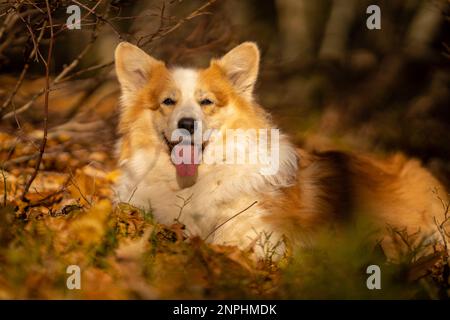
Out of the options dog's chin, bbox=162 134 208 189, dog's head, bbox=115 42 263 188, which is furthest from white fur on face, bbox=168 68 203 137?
dog's chin, bbox=162 134 208 189

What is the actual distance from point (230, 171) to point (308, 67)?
3487 millimetres

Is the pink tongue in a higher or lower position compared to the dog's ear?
lower

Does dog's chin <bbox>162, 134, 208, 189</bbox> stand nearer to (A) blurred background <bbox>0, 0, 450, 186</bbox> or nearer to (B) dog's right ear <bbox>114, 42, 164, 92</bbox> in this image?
(B) dog's right ear <bbox>114, 42, 164, 92</bbox>

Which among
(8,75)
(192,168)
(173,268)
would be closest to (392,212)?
(192,168)

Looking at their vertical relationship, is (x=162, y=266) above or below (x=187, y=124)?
below

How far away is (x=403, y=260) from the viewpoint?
3326 millimetres

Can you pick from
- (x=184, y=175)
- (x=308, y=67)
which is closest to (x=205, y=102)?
(x=184, y=175)

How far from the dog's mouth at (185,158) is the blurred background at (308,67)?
7.90 ft

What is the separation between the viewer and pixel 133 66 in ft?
14.8

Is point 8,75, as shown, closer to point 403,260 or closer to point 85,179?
point 85,179

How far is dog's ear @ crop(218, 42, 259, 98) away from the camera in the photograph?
172 inches

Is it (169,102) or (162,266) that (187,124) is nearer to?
(169,102)

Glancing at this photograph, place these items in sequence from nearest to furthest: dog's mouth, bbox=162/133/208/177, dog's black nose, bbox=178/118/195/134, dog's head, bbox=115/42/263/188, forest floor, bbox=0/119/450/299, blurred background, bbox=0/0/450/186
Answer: forest floor, bbox=0/119/450/299 → dog's black nose, bbox=178/118/195/134 → dog's head, bbox=115/42/263/188 → dog's mouth, bbox=162/133/208/177 → blurred background, bbox=0/0/450/186

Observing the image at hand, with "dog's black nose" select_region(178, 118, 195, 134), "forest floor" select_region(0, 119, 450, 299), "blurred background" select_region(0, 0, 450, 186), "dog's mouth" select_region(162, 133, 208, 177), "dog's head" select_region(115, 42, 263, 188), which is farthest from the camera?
"blurred background" select_region(0, 0, 450, 186)
